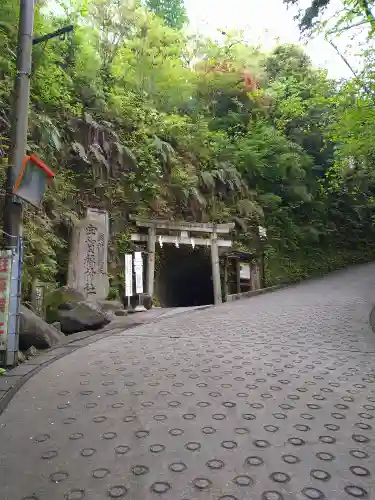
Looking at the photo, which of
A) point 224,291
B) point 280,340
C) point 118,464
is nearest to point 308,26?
point 280,340

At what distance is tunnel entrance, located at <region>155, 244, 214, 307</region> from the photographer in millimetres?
15359

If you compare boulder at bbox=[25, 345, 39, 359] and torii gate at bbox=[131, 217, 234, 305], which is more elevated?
torii gate at bbox=[131, 217, 234, 305]

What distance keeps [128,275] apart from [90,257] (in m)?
1.61

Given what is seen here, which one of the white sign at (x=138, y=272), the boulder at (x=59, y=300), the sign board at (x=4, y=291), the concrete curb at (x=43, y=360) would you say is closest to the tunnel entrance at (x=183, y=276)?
the white sign at (x=138, y=272)

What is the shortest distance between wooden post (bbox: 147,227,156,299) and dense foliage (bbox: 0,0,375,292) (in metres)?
0.84

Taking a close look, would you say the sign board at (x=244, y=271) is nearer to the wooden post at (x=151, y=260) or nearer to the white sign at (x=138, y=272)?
the wooden post at (x=151, y=260)

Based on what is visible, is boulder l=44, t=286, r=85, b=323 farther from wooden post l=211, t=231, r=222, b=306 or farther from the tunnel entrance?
wooden post l=211, t=231, r=222, b=306

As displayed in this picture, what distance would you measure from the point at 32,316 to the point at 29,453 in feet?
10.7

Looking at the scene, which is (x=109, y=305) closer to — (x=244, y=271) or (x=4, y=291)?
(x=4, y=291)

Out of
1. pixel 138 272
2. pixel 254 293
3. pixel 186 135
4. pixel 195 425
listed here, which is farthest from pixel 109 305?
pixel 186 135

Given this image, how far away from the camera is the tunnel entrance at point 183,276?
15.4 m

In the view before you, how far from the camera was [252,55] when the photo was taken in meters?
21.6

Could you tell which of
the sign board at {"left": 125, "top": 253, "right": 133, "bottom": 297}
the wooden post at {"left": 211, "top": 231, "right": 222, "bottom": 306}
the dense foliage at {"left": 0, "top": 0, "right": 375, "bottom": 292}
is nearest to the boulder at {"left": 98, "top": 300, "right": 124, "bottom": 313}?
the sign board at {"left": 125, "top": 253, "right": 133, "bottom": 297}

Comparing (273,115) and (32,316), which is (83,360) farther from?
(273,115)
